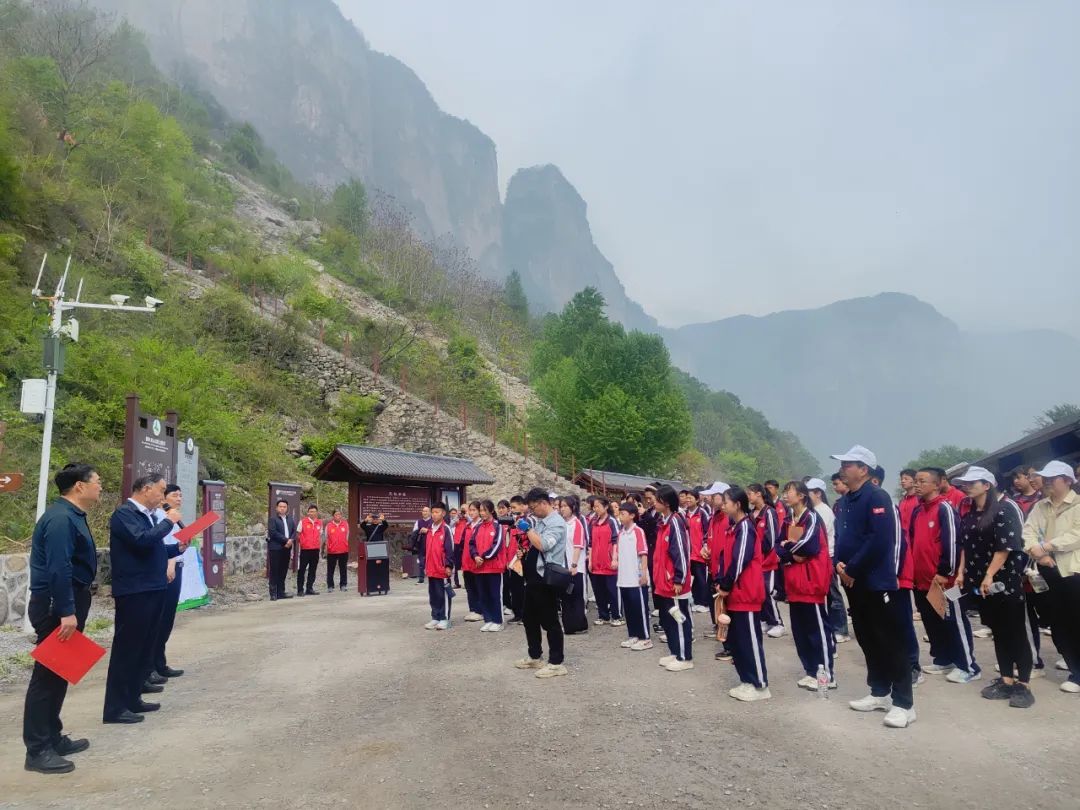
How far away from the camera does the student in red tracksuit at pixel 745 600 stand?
5.39 metres

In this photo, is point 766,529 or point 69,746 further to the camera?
point 766,529

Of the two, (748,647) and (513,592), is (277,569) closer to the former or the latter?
(513,592)

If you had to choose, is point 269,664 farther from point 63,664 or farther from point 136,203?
point 136,203

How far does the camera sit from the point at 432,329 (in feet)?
131

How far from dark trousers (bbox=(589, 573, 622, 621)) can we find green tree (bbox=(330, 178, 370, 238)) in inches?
1837

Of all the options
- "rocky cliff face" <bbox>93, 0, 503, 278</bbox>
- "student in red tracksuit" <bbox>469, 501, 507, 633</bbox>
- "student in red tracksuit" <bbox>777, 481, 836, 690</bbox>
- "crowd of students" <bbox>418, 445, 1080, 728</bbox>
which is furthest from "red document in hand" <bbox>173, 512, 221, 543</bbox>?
"rocky cliff face" <bbox>93, 0, 503, 278</bbox>

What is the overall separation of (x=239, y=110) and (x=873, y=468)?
112 metres

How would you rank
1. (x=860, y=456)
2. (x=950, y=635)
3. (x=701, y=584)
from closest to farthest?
(x=860, y=456)
(x=950, y=635)
(x=701, y=584)

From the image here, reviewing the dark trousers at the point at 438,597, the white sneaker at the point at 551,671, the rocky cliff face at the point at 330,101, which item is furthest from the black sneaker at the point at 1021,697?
the rocky cliff face at the point at 330,101

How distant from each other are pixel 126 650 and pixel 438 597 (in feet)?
14.2

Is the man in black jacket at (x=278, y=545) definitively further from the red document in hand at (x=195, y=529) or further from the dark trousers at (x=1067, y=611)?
the dark trousers at (x=1067, y=611)

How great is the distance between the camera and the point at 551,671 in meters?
6.21

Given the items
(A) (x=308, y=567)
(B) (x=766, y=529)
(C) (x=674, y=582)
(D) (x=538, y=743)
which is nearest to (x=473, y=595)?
(C) (x=674, y=582)

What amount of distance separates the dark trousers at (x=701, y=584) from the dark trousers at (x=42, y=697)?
280 inches
